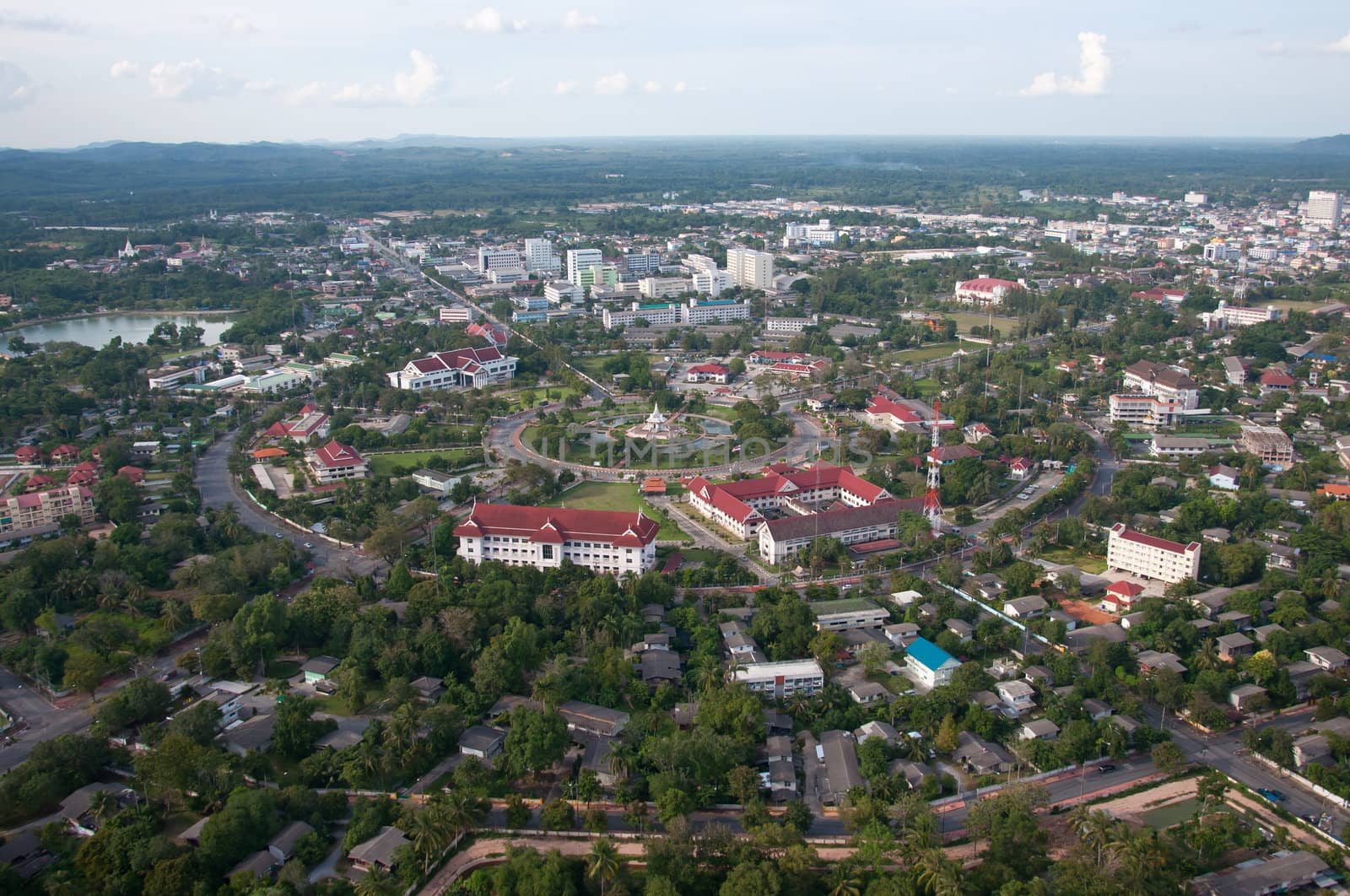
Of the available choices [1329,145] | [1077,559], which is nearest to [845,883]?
[1077,559]

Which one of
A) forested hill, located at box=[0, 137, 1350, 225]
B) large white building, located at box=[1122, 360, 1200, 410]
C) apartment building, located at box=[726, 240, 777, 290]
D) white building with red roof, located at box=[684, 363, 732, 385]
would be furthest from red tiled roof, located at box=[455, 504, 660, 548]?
forested hill, located at box=[0, 137, 1350, 225]

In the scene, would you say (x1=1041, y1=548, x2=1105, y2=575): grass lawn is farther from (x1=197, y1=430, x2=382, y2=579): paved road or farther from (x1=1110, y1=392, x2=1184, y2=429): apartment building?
(x1=197, y1=430, x2=382, y2=579): paved road

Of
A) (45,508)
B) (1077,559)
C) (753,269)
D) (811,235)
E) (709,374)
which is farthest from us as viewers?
(811,235)

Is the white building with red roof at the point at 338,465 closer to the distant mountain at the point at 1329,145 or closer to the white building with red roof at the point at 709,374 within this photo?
the white building with red roof at the point at 709,374

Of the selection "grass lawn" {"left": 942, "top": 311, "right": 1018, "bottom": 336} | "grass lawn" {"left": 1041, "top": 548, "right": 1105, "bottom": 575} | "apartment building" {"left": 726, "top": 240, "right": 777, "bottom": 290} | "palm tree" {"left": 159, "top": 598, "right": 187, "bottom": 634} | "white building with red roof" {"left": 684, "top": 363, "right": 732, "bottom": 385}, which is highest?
"apartment building" {"left": 726, "top": 240, "right": 777, "bottom": 290}

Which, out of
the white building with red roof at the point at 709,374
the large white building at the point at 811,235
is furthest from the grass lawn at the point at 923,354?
the large white building at the point at 811,235

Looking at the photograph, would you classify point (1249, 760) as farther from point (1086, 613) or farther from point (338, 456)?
point (338, 456)

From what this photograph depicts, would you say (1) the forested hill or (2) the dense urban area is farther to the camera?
(1) the forested hill
